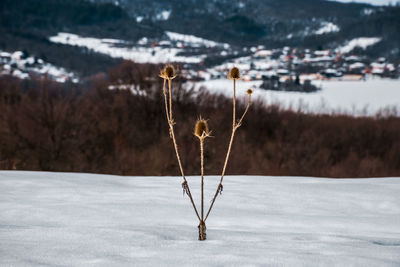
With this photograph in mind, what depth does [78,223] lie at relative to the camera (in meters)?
4.11

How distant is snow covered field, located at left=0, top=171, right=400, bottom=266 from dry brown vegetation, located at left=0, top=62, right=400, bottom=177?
63.0 feet

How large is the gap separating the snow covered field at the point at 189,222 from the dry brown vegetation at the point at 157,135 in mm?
19208

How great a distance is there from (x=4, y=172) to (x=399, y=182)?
6.13 m

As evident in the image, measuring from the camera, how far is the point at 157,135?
37.0m

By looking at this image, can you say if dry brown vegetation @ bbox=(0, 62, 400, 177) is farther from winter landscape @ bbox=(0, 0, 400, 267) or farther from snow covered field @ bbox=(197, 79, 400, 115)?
snow covered field @ bbox=(197, 79, 400, 115)

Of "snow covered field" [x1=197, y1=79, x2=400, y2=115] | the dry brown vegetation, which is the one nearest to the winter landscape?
the dry brown vegetation

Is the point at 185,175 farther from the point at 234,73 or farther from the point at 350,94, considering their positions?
the point at 350,94

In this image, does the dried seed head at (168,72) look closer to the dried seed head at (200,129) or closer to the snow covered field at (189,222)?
the dried seed head at (200,129)

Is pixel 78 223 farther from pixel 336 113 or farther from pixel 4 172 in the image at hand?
pixel 336 113

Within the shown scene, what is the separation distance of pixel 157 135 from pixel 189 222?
107 ft

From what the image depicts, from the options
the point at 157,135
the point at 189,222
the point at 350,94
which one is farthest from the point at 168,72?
the point at 350,94

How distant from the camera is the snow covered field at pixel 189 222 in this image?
3.06 m

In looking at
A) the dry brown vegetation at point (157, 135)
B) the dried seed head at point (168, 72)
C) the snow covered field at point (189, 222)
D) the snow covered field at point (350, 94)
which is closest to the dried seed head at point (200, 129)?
the dried seed head at point (168, 72)

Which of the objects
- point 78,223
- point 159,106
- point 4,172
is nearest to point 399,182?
point 78,223
